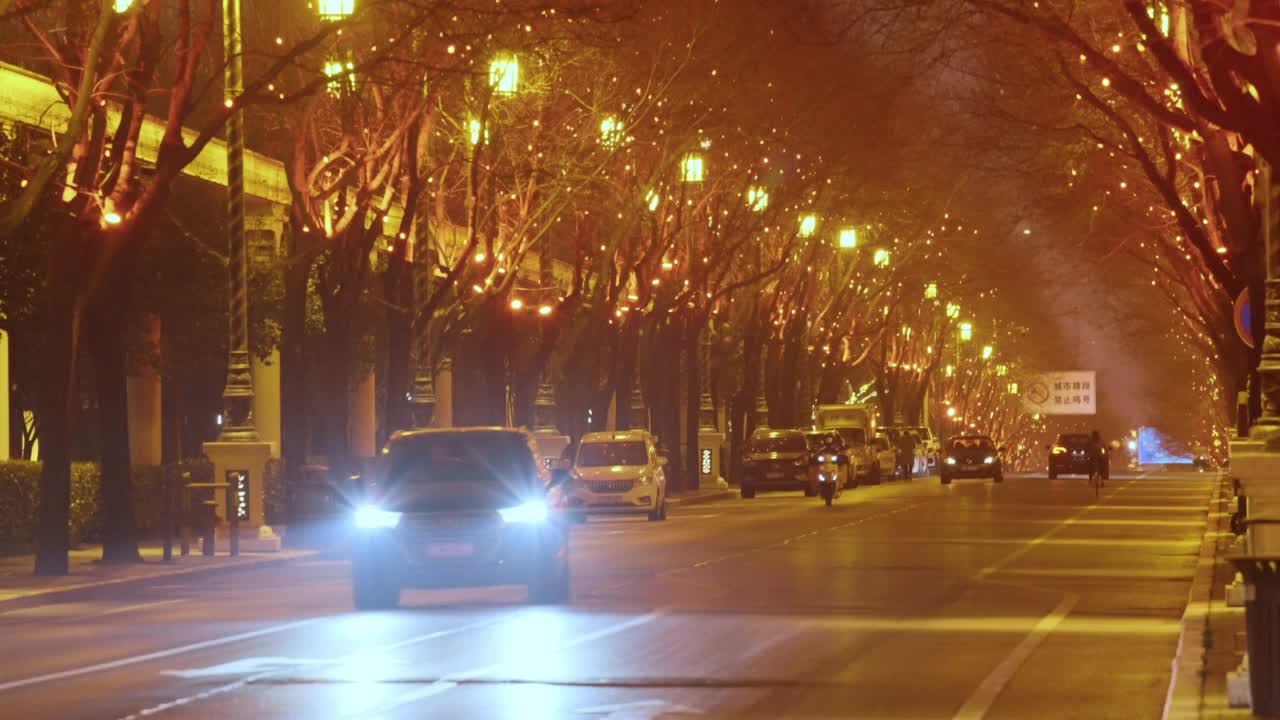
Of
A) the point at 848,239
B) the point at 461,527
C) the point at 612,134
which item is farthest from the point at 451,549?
the point at 848,239

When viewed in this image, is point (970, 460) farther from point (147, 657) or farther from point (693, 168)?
point (147, 657)

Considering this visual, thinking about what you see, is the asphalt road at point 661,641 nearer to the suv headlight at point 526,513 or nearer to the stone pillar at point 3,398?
the suv headlight at point 526,513

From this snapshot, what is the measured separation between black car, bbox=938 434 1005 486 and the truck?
→ 247cm

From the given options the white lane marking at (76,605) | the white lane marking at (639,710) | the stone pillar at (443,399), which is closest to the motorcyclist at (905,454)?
the stone pillar at (443,399)

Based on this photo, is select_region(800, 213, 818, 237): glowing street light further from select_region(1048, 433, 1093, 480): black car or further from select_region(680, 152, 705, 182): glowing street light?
select_region(1048, 433, 1093, 480): black car

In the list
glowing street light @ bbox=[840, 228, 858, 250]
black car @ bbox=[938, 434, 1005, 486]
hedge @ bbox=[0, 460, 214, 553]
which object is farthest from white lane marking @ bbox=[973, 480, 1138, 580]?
glowing street light @ bbox=[840, 228, 858, 250]

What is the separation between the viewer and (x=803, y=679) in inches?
635

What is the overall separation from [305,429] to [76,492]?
17543 millimetres

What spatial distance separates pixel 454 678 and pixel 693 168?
4439 cm

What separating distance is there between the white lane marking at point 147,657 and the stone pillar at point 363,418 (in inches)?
1837

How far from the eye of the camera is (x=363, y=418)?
229ft

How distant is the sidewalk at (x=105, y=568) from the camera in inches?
1099

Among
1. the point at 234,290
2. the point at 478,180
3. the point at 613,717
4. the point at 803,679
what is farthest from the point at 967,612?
the point at 478,180

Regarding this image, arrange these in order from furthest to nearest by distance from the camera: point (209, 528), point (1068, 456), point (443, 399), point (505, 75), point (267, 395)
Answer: point (1068, 456) → point (443, 399) → point (267, 395) → point (505, 75) → point (209, 528)
